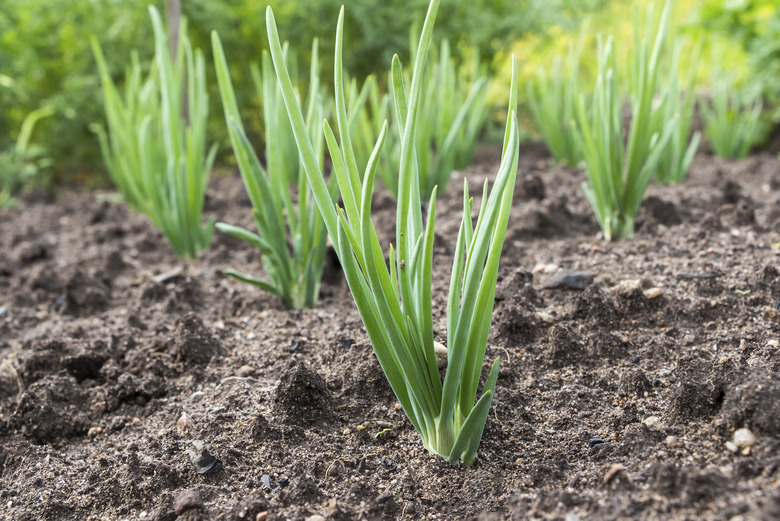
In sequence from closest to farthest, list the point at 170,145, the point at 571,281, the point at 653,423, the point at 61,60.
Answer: the point at 653,423, the point at 571,281, the point at 170,145, the point at 61,60

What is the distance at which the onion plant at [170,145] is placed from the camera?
1744 millimetres

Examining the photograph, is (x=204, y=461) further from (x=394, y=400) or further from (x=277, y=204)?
(x=277, y=204)

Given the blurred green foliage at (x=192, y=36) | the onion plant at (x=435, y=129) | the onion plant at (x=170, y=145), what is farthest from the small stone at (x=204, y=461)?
the blurred green foliage at (x=192, y=36)

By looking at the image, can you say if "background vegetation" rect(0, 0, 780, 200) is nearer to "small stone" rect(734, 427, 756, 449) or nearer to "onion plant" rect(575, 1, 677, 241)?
"onion plant" rect(575, 1, 677, 241)

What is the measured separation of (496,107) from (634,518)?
135 inches

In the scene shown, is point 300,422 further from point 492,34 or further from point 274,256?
point 492,34

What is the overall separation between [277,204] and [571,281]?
71 cm

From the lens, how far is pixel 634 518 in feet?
2.49

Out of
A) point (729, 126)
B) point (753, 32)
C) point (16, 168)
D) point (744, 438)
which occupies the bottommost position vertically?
point (16, 168)

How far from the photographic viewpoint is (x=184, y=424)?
3.73ft

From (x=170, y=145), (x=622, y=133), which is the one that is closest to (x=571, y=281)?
(x=622, y=133)

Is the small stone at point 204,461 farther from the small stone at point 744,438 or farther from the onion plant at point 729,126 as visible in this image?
the onion plant at point 729,126

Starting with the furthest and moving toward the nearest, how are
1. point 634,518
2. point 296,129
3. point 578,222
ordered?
point 578,222 < point 296,129 < point 634,518

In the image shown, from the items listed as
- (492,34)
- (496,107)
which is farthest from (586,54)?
(492,34)
